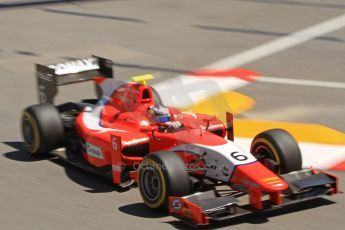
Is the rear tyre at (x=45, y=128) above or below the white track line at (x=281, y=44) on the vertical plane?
below

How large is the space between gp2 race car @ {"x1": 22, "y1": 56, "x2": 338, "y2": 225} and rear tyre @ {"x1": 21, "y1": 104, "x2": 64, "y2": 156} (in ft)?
0.04

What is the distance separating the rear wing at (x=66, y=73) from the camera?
12.3 m

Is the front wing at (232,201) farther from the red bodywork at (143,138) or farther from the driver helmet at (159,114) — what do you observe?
the driver helmet at (159,114)

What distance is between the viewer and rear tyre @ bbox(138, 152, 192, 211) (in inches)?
369

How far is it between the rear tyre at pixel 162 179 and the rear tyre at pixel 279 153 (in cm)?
118

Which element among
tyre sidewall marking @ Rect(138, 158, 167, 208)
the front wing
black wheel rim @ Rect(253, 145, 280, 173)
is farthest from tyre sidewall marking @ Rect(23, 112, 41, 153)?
black wheel rim @ Rect(253, 145, 280, 173)

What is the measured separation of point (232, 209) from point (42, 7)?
13740 mm

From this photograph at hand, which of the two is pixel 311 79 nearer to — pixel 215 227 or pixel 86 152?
pixel 86 152

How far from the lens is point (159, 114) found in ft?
35.2

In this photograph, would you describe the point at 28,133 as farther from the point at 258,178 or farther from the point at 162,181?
the point at 258,178

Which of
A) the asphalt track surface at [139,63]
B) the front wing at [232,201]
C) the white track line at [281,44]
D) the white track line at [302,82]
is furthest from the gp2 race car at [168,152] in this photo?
the white track line at [281,44]

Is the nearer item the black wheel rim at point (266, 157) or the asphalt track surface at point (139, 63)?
the asphalt track surface at point (139, 63)

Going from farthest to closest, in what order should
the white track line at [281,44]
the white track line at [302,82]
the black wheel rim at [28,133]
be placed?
the white track line at [281,44]
the white track line at [302,82]
the black wheel rim at [28,133]

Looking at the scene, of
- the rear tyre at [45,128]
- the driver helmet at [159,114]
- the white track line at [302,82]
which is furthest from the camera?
the white track line at [302,82]
